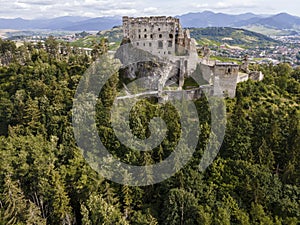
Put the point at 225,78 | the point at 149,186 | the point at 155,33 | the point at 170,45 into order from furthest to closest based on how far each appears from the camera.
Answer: the point at 170,45
the point at 155,33
the point at 225,78
the point at 149,186

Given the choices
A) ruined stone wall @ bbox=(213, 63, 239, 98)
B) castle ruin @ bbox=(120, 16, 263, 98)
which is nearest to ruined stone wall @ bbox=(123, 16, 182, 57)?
Result: castle ruin @ bbox=(120, 16, 263, 98)

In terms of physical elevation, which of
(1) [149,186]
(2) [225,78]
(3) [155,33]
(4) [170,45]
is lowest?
(1) [149,186]

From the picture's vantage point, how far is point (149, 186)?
1539 inches

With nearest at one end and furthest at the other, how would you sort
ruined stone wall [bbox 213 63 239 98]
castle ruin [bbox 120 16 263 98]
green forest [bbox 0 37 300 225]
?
1. green forest [bbox 0 37 300 225]
2. ruined stone wall [bbox 213 63 239 98]
3. castle ruin [bbox 120 16 263 98]

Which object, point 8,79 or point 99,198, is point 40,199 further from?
point 8,79

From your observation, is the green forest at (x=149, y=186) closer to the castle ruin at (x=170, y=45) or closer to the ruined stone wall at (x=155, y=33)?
the castle ruin at (x=170, y=45)

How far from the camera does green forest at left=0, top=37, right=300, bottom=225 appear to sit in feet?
110

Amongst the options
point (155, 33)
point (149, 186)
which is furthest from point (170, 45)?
point (149, 186)

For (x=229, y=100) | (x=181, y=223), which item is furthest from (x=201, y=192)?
(x=229, y=100)

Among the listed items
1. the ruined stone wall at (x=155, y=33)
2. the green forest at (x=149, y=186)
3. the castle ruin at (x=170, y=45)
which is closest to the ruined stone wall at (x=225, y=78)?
the castle ruin at (x=170, y=45)

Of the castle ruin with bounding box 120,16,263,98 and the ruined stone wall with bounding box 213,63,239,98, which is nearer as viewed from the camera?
the ruined stone wall with bounding box 213,63,239,98

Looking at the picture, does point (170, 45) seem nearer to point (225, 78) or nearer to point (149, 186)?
point (225, 78)

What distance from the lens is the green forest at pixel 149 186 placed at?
33.5 meters

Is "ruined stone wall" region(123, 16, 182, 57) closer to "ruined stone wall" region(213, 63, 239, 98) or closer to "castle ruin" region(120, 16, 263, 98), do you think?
"castle ruin" region(120, 16, 263, 98)
